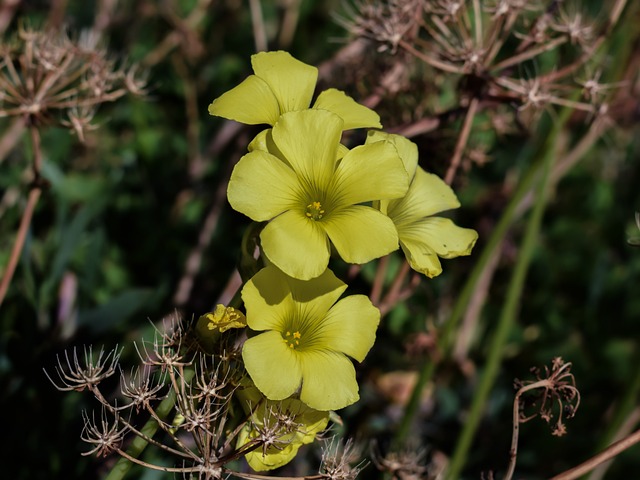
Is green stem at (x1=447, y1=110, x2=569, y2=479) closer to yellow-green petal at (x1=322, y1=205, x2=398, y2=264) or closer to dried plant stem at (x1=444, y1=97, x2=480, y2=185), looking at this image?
dried plant stem at (x1=444, y1=97, x2=480, y2=185)

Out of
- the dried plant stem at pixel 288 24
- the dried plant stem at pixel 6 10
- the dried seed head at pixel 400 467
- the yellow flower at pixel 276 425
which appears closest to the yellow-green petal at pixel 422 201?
the yellow flower at pixel 276 425

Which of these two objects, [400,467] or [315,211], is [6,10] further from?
[400,467]

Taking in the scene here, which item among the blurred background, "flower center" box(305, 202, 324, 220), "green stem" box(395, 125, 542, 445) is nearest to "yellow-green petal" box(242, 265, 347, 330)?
"flower center" box(305, 202, 324, 220)

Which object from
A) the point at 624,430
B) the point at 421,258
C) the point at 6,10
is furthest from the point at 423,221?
the point at 6,10

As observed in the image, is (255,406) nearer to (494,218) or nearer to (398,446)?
(398,446)

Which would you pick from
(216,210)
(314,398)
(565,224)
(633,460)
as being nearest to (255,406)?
(314,398)

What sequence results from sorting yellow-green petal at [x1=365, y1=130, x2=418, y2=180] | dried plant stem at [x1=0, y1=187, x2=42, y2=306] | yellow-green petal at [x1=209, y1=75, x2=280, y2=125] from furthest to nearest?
1. dried plant stem at [x1=0, y1=187, x2=42, y2=306]
2. yellow-green petal at [x1=365, y1=130, x2=418, y2=180]
3. yellow-green petal at [x1=209, y1=75, x2=280, y2=125]
